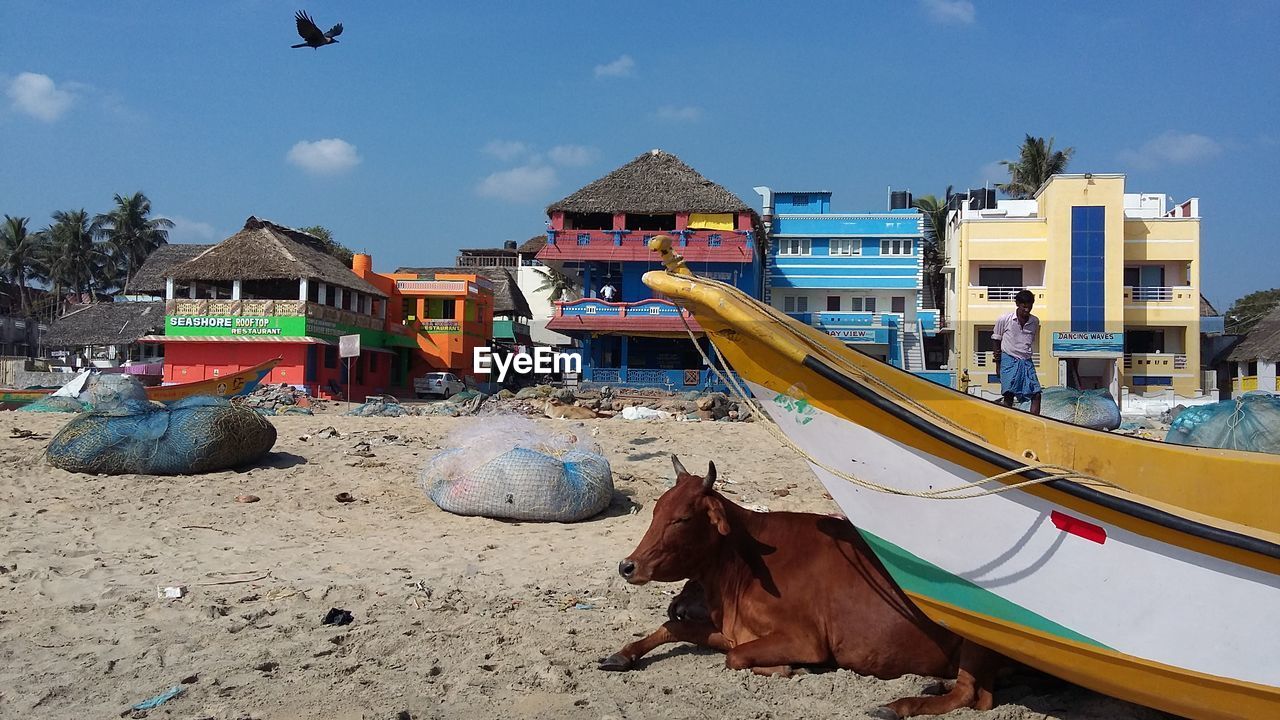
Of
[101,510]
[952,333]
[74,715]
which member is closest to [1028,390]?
[74,715]

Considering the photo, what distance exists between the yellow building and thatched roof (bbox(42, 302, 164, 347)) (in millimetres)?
37952

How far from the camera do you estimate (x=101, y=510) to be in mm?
8211

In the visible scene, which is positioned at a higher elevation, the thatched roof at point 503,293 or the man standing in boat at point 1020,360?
the thatched roof at point 503,293

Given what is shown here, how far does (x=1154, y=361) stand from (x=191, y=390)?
31500 mm

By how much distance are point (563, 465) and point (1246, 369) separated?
35395 mm

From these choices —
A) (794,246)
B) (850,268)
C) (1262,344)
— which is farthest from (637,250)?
(1262,344)

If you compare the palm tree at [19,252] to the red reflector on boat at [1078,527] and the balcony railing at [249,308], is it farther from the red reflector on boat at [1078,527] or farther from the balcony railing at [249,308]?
the red reflector on boat at [1078,527]

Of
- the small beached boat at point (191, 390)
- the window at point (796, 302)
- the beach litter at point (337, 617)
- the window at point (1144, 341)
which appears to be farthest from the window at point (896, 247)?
the beach litter at point (337, 617)

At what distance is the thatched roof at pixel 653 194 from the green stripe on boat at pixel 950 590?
29096 millimetres

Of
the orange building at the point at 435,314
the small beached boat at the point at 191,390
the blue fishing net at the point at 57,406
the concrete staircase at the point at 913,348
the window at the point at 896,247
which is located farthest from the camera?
the orange building at the point at 435,314

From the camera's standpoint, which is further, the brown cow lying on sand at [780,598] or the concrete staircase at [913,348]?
the concrete staircase at [913,348]

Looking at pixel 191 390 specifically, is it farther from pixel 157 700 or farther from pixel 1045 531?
pixel 1045 531

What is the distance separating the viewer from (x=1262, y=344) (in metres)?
32.0

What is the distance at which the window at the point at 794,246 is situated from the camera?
36656 mm
